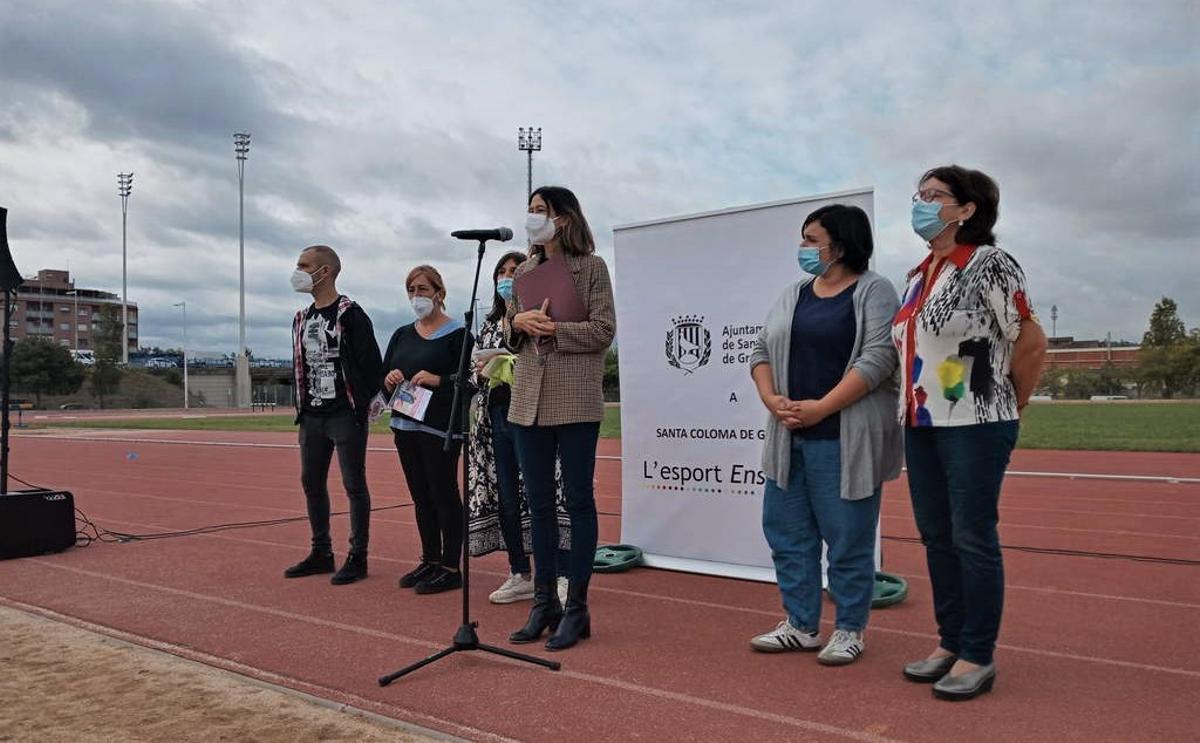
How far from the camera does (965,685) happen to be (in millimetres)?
3400

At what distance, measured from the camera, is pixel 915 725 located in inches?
125

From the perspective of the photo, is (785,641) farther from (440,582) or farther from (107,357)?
(107,357)

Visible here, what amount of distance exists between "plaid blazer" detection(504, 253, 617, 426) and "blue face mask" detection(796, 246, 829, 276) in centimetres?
91

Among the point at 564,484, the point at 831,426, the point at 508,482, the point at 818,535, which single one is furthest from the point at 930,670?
the point at 508,482

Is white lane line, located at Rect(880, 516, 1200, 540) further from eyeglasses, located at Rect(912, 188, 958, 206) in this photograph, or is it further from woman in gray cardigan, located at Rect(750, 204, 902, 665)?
eyeglasses, located at Rect(912, 188, 958, 206)

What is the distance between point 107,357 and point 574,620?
81.1 metres

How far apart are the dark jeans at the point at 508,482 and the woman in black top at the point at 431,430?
40 centimetres

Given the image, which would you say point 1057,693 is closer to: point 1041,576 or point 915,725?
point 915,725

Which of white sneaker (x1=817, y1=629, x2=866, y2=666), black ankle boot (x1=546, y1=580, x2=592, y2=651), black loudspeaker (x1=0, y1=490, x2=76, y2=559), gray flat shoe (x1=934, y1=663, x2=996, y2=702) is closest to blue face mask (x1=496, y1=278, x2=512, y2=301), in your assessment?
black ankle boot (x1=546, y1=580, x2=592, y2=651)

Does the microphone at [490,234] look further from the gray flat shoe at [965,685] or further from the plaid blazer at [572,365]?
the gray flat shoe at [965,685]

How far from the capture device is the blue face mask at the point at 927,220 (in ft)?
11.6

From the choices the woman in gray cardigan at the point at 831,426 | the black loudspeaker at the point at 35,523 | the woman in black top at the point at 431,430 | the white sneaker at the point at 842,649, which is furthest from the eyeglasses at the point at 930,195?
the black loudspeaker at the point at 35,523

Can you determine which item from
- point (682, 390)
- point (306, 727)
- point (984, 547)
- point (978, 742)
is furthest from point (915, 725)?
point (682, 390)

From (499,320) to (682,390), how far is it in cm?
128
